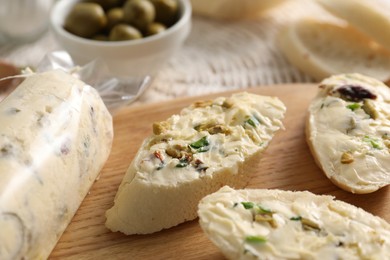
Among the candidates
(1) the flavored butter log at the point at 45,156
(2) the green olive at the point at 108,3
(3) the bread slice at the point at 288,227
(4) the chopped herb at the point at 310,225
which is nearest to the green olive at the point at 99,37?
(2) the green olive at the point at 108,3

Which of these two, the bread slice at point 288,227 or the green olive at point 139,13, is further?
the green olive at point 139,13

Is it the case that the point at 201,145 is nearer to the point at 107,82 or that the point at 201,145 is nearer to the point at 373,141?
the point at 373,141

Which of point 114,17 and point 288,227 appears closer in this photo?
point 288,227

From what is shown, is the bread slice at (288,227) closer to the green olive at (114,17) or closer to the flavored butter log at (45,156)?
the flavored butter log at (45,156)

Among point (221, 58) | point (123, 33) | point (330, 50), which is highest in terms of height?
point (123, 33)

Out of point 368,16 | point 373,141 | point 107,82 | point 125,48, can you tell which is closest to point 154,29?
point 125,48

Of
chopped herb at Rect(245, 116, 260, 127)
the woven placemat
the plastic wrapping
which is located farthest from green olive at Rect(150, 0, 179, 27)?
chopped herb at Rect(245, 116, 260, 127)

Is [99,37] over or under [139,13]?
under
